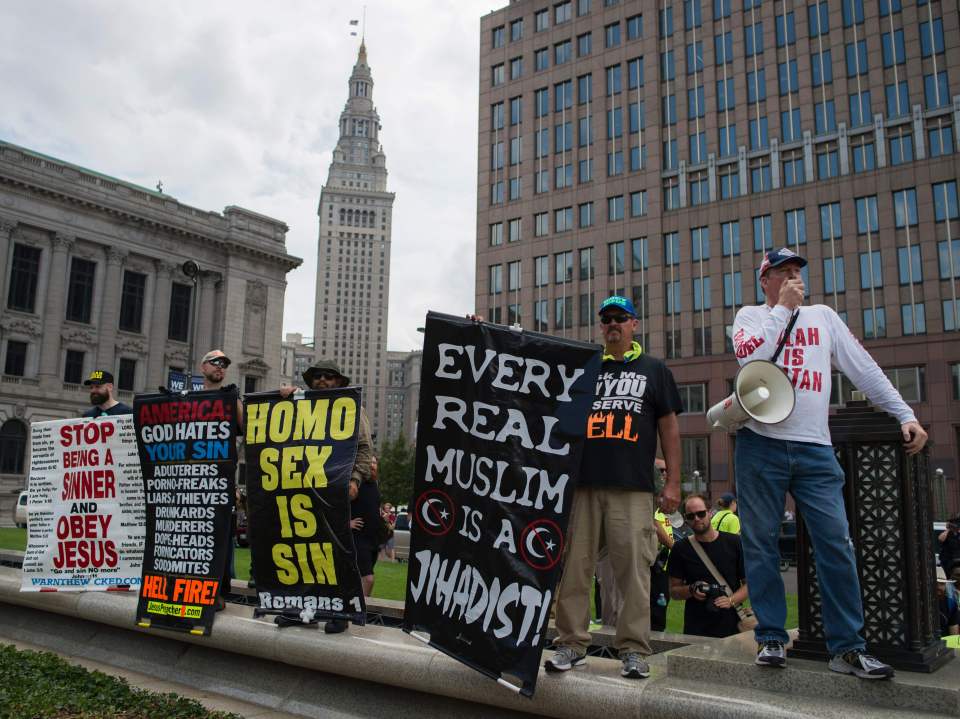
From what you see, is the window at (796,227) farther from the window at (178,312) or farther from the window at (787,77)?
the window at (178,312)

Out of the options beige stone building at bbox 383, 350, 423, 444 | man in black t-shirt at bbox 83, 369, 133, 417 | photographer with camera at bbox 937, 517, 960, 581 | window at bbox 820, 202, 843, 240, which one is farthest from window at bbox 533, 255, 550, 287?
beige stone building at bbox 383, 350, 423, 444

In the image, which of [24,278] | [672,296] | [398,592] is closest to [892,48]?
[672,296]

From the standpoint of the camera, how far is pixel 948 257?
4647cm

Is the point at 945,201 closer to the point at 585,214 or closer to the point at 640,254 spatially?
the point at 640,254

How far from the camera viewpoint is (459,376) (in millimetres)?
4605

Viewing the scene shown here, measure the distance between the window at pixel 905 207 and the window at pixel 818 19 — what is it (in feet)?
40.1

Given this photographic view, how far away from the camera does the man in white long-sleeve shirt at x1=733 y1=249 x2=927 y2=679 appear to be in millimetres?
3654

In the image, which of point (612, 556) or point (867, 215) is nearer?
point (612, 556)

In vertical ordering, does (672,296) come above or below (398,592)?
above

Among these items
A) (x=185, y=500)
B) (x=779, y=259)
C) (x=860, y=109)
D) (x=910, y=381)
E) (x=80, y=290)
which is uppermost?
(x=860, y=109)

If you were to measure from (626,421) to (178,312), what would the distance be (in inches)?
2252

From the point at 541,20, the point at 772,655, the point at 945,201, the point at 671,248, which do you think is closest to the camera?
the point at 772,655

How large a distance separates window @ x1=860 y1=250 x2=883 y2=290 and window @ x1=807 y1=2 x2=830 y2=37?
49.9 ft

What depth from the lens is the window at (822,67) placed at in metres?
51.4
